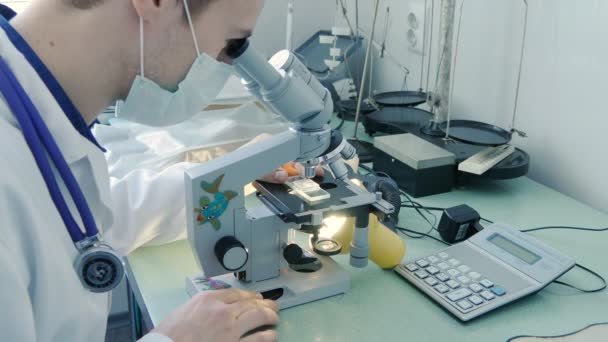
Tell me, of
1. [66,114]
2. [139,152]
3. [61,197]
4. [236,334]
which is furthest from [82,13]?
[139,152]

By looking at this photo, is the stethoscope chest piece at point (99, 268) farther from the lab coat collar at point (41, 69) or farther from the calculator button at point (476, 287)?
the calculator button at point (476, 287)

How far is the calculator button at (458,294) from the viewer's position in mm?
971

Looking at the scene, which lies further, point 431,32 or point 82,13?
point 431,32

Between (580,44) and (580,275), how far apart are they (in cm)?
60

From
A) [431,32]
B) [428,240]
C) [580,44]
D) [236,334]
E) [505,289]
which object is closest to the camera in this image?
[236,334]

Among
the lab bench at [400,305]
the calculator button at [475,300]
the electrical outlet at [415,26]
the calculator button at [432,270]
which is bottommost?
the lab bench at [400,305]

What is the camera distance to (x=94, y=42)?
2.53ft

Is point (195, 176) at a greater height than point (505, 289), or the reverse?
point (195, 176)


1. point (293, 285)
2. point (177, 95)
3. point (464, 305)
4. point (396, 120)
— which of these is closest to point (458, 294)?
point (464, 305)

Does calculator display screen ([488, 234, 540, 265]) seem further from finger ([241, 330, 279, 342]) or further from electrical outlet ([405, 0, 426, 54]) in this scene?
electrical outlet ([405, 0, 426, 54])

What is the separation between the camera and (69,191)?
745mm

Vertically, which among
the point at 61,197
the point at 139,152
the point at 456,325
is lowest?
the point at 456,325

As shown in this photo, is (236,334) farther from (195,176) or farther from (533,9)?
(533,9)

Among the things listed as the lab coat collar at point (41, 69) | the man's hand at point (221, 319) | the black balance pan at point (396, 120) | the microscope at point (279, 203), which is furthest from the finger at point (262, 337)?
the black balance pan at point (396, 120)
